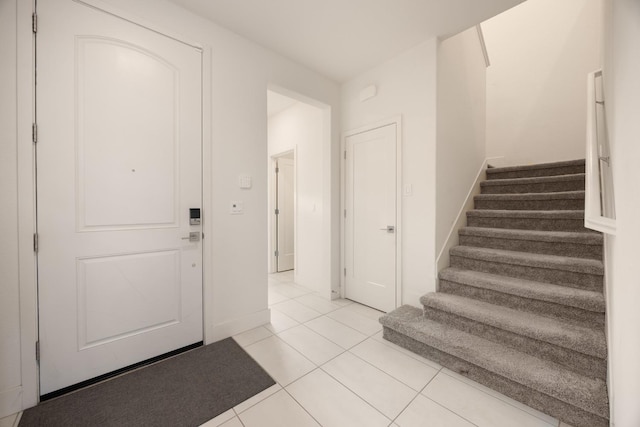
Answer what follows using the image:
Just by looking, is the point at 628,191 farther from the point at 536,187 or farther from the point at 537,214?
the point at 536,187

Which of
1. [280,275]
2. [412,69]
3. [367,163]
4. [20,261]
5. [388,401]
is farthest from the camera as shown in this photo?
[280,275]

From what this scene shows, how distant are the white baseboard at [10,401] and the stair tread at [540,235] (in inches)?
148

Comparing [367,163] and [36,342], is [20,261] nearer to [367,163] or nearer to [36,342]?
[36,342]

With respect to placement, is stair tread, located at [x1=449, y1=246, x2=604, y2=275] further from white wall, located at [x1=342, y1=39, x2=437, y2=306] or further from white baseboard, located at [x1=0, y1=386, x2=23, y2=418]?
white baseboard, located at [x1=0, y1=386, x2=23, y2=418]

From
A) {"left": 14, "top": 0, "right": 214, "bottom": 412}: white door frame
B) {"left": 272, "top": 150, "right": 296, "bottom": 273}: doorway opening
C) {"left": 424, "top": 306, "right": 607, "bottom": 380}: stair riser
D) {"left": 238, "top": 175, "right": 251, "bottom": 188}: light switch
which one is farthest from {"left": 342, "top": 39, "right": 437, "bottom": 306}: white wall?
{"left": 14, "top": 0, "right": 214, "bottom": 412}: white door frame

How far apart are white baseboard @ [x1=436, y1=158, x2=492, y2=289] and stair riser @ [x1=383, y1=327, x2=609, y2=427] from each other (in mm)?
794

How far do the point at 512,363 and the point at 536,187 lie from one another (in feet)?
7.91

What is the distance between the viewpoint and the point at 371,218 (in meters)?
3.08

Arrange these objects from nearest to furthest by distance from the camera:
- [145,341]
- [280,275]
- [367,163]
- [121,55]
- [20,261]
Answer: [20,261] → [121,55] → [145,341] → [367,163] → [280,275]

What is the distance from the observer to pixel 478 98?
148 inches

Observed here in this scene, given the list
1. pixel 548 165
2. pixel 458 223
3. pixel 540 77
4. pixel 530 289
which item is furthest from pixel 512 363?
pixel 540 77

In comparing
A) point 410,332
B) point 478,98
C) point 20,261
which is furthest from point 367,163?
point 20,261

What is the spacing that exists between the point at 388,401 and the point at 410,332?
2.10 ft

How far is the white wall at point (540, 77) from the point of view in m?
3.67
